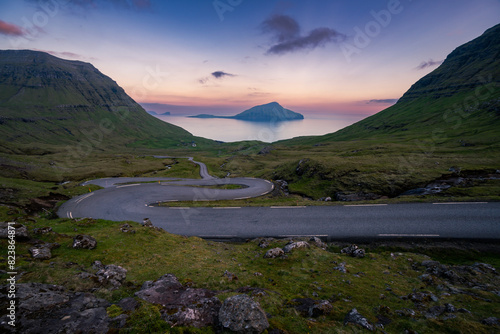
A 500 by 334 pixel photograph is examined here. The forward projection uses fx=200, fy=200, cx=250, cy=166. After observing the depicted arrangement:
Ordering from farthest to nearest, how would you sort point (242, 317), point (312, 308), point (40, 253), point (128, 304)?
point (40, 253)
point (312, 308)
point (128, 304)
point (242, 317)

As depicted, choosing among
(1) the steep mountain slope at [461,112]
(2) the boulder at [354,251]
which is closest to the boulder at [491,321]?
(2) the boulder at [354,251]

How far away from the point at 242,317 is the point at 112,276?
773 centimetres

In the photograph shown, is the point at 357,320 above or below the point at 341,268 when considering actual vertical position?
above

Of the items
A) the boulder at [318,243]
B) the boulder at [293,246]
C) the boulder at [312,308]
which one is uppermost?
the boulder at [312,308]

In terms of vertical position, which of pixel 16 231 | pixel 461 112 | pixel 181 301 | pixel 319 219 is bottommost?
pixel 319 219

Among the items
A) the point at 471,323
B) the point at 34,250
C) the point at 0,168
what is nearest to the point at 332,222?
the point at 471,323

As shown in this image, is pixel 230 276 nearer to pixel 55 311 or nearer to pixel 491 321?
pixel 55 311

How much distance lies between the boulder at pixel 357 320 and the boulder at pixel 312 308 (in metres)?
0.78

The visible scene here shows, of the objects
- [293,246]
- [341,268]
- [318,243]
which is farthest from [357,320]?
[318,243]

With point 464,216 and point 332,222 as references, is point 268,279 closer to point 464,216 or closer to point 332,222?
point 332,222

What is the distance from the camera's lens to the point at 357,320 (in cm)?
792

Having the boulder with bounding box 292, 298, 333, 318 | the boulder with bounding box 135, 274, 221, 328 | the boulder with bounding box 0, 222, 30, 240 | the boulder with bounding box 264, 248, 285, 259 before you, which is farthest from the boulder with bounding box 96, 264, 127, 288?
the boulder with bounding box 264, 248, 285, 259

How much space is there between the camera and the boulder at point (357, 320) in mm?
7695

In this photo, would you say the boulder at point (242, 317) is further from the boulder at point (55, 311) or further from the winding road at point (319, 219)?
the winding road at point (319, 219)
